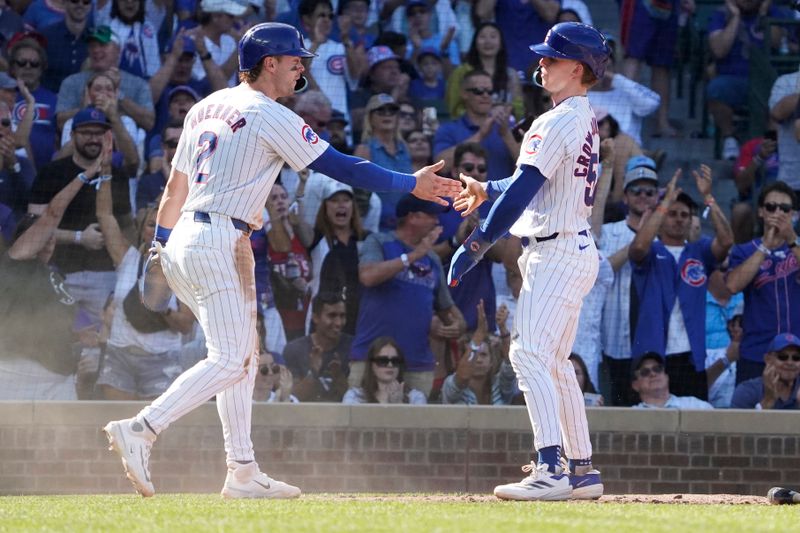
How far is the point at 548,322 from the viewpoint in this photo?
5.71m

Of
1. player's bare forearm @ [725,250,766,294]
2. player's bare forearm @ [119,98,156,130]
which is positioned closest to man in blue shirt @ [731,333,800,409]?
player's bare forearm @ [725,250,766,294]

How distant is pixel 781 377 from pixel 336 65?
4.19 m

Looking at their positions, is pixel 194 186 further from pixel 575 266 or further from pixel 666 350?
pixel 666 350

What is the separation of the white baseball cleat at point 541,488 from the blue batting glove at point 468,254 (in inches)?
33.2

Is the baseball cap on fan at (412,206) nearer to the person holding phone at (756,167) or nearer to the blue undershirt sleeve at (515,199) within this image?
the person holding phone at (756,167)

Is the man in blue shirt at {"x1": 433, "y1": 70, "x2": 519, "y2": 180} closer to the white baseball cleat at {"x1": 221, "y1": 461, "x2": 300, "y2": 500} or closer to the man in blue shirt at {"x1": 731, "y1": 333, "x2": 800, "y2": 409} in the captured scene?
the man in blue shirt at {"x1": 731, "y1": 333, "x2": 800, "y2": 409}

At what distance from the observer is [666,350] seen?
9.57 m

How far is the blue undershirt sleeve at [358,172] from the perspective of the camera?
573cm

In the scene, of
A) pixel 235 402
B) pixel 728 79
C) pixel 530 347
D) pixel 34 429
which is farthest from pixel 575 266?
pixel 728 79

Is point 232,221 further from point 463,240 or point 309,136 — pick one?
point 463,240

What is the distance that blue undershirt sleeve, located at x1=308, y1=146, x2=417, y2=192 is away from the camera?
226 inches

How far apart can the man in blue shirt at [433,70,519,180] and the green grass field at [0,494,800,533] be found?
192 inches

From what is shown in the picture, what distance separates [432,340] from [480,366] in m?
0.38

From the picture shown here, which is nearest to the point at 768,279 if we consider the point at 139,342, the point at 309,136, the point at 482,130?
the point at 482,130
